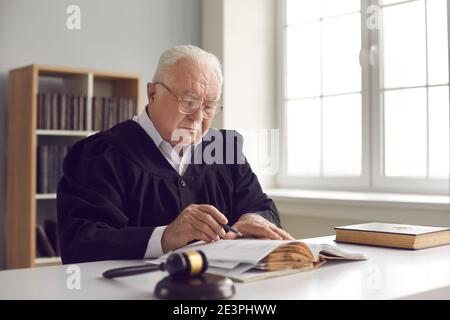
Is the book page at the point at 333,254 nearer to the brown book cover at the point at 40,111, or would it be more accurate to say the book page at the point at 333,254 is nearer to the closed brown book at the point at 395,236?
the closed brown book at the point at 395,236

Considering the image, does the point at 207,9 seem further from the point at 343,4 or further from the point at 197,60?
the point at 197,60

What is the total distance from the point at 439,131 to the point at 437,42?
1.64 feet

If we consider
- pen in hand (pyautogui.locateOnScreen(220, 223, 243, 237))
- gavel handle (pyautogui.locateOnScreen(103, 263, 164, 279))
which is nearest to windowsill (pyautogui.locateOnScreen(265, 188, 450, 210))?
pen in hand (pyautogui.locateOnScreen(220, 223, 243, 237))

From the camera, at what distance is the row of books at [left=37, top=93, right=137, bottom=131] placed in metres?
3.42

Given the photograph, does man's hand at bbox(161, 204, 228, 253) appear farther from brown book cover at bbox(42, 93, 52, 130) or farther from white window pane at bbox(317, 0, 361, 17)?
white window pane at bbox(317, 0, 361, 17)

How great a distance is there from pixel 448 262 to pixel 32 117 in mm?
→ 2481

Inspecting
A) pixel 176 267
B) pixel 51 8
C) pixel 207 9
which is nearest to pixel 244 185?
pixel 176 267

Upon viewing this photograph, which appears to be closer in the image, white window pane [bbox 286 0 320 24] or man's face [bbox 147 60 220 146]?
man's face [bbox 147 60 220 146]

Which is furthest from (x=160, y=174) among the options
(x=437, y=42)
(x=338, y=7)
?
(x=338, y=7)

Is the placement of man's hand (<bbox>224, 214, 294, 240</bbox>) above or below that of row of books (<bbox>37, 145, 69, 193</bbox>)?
below

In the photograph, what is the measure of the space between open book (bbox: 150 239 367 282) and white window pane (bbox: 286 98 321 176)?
269 cm

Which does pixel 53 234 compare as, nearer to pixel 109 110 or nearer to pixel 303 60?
pixel 109 110

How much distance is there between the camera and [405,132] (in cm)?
360

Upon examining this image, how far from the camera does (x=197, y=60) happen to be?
2.00 metres
